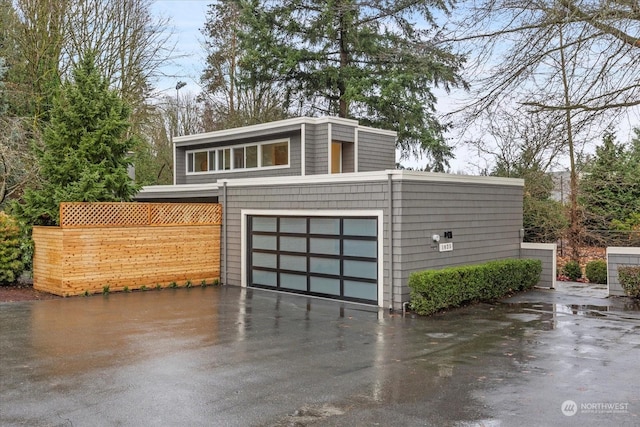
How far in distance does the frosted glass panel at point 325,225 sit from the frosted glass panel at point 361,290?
1242 millimetres

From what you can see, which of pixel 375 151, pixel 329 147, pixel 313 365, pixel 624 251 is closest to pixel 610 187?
pixel 624 251

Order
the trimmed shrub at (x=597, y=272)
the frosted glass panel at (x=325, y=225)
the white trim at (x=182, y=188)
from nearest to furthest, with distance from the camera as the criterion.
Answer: the frosted glass panel at (x=325, y=225), the trimmed shrub at (x=597, y=272), the white trim at (x=182, y=188)

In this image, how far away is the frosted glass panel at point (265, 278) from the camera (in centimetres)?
1395

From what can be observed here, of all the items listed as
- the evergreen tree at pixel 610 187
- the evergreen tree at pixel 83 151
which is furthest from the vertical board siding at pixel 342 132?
the evergreen tree at pixel 610 187

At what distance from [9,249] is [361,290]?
30.0 feet

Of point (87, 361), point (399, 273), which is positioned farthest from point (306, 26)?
point (87, 361)

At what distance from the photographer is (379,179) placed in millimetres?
11328

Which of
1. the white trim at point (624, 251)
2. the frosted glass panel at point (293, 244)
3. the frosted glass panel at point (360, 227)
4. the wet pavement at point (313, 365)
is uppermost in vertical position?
the frosted glass panel at point (360, 227)

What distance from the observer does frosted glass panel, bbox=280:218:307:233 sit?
1317 centimetres

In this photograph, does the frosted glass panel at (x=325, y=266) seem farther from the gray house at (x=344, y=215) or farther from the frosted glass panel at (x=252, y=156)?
the frosted glass panel at (x=252, y=156)

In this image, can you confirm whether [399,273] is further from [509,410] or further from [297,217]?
[509,410]

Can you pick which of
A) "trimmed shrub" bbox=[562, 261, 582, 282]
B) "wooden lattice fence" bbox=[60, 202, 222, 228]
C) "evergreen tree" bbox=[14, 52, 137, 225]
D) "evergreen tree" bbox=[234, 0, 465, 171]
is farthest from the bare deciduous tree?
"evergreen tree" bbox=[234, 0, 465, 171]

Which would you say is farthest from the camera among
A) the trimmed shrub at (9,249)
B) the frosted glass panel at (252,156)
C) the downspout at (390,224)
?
the frosted glass panel at (252,156)

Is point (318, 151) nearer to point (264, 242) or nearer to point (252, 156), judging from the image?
point (252, 156)
